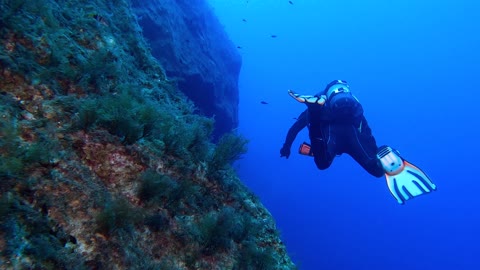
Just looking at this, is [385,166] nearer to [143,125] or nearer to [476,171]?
[143,125]

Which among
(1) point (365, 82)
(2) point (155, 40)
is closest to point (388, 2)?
(1) point (365, 82)

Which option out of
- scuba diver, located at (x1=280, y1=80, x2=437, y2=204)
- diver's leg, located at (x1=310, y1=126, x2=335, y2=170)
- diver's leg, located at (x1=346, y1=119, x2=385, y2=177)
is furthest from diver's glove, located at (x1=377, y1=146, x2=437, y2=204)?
diver's leg, located at (x1=310, y1=126, x2=335, y2=170)

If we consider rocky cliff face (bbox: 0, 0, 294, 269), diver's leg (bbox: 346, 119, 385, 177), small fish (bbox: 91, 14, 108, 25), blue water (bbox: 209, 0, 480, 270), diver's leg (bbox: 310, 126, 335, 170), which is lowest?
rocky cliff face (bbox: 0, 0, 294, 269)

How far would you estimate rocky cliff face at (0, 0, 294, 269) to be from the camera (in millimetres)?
2055

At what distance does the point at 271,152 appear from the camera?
83.6 m

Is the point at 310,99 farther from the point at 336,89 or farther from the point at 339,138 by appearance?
the point at 339,138

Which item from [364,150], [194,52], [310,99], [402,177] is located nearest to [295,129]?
[310,99]

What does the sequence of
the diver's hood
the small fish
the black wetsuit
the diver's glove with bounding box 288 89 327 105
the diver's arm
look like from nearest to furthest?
the small fish < the diver's glove with bounding box 288 89 327 105 < the black wetsuit < the diver's hood < the diver's arm

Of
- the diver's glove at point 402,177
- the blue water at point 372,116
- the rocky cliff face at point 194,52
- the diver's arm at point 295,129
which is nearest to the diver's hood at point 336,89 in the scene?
the diver's arm at point 295,129

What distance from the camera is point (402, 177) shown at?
5.87m

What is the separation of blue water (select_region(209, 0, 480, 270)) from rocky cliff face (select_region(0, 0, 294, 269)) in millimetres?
35619

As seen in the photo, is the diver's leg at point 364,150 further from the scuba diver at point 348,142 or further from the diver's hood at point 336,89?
the diver's hood at point 336,89

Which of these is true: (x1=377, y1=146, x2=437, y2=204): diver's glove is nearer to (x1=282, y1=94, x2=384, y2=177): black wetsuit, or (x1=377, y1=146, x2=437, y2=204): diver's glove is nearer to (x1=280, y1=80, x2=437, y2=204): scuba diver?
(x1=280, y1=80, x2=437, y2=204): scuba diver

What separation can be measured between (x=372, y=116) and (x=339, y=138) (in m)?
131
